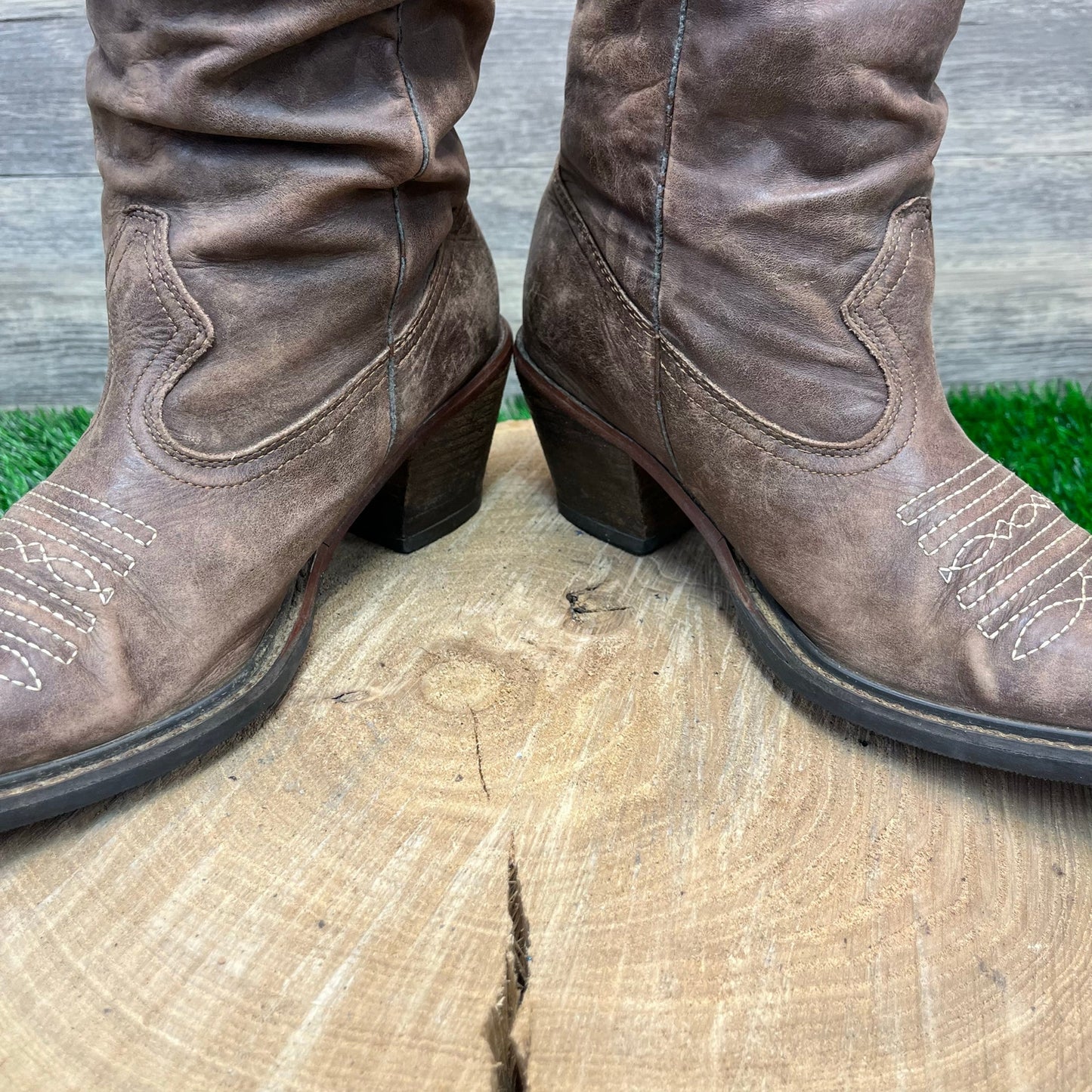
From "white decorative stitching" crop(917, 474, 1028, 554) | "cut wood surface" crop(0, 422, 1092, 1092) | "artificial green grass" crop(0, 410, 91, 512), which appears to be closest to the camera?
"cut wood surface" crop(0, 422, 1092, 1092)

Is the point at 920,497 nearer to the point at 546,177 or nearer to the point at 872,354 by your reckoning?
the point at 872,354

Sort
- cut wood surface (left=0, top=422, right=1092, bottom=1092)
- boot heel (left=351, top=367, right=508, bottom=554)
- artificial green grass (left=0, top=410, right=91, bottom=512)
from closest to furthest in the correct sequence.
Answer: cut wood surface (left=0, top=422, right=1092, bottom=1092) < boot heel (left=351, top=367, right=508, bottom=554) < artificial green grass (left=0, top=410, right=91, bottom=512)

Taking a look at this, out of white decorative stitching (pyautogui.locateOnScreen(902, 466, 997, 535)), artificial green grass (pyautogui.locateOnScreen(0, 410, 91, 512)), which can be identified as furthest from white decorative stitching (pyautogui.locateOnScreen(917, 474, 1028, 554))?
artificial green grass (pyautogui.locateOnScreen(0, 410, 91, 512))

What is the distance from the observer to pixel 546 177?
216cm

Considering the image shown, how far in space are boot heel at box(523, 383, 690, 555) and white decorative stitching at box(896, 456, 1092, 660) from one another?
37cm

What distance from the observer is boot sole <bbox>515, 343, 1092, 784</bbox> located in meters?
0.86

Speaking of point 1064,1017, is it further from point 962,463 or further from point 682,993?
point 962,463

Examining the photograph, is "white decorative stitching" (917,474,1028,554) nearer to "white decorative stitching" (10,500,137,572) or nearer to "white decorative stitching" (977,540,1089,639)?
"white decorative stitching" (977,540,1089,639)

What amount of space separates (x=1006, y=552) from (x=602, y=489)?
1.67ft

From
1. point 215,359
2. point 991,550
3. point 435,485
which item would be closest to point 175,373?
point 215,359

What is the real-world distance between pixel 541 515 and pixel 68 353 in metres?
1.52

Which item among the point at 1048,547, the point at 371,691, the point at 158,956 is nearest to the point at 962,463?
the point at 1048,547

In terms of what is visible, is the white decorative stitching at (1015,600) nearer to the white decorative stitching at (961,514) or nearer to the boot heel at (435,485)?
the white decorative stitching at (961,514)

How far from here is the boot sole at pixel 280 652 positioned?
834 mm
